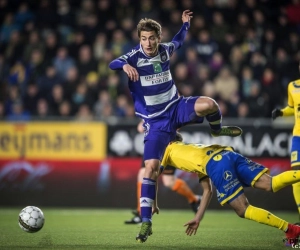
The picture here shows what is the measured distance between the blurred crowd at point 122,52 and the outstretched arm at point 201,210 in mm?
5668

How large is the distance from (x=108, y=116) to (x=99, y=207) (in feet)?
6.12

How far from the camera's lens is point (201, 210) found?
24.5ft

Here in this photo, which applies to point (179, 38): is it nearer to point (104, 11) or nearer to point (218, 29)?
point (218, 29)

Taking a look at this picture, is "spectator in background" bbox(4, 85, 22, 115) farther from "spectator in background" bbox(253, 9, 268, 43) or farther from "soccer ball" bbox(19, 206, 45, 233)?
"soccer ball" bbox(19, 206, 45, 233)

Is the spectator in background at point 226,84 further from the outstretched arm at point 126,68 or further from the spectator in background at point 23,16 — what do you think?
the outstretched arm at point 126,68

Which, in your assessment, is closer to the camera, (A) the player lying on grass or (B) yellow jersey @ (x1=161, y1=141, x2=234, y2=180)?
(A) the player lying on grass

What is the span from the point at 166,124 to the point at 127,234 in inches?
60.0

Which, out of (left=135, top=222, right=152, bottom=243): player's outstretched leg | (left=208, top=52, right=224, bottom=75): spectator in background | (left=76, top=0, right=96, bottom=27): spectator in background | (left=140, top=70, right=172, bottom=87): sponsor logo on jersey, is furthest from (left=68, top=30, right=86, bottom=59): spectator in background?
(left=135, top=222, right=152, bottom=243): player's outstretched leg

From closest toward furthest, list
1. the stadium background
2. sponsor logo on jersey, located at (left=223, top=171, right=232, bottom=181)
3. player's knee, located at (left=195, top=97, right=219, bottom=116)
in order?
sponsor logo on jersey, located at (left=223, top=171, right=232, bottom=181) → player's knee, located at (left=195, top=97, right=219, bottom=116) → the stadium background

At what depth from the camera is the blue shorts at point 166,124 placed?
26.8ft

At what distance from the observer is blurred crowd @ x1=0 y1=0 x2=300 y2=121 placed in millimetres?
14039

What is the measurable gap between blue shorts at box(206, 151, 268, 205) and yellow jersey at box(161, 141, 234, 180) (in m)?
0.08

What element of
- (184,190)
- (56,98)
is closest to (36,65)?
(56,98)

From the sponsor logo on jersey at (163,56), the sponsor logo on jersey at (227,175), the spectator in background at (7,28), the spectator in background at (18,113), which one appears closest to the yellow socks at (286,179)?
the sponsor logo on jersey at (227,175)
